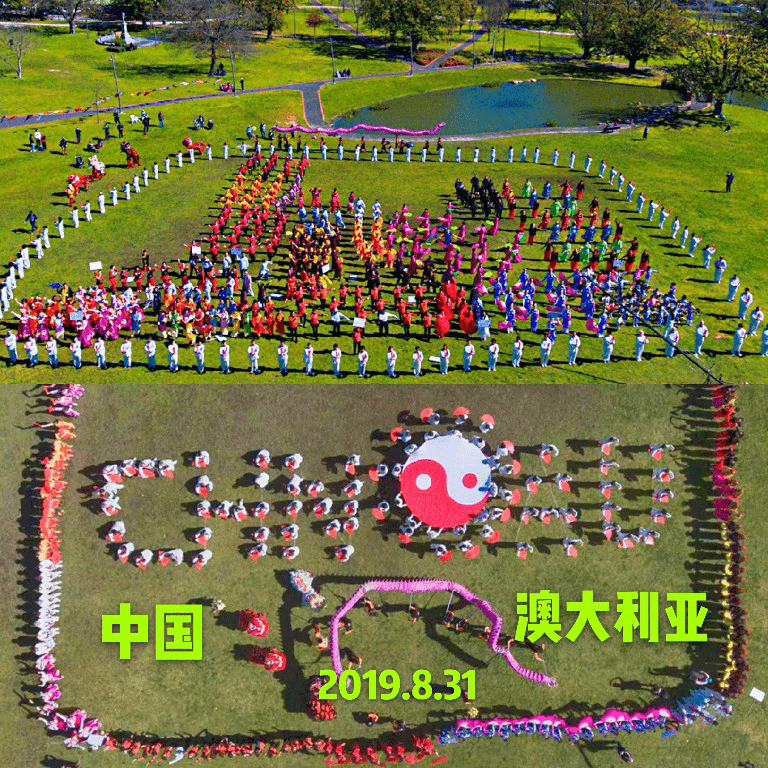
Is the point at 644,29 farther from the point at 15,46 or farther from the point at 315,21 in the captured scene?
the point at 15,46

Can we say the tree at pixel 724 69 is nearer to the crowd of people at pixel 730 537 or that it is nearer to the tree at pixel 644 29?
the tree at pixel 644 29

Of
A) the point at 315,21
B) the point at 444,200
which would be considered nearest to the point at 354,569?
the point at 444,200

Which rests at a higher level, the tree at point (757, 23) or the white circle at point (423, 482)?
the tree at point (757, 23)

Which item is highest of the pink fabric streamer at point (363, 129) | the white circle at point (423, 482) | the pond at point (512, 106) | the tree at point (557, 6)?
the tree at point (557, 6)

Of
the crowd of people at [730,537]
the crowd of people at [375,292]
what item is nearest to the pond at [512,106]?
the crowd of people at [375,292]

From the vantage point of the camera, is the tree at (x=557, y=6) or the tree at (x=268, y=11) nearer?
the tree at (x=268, y=11)

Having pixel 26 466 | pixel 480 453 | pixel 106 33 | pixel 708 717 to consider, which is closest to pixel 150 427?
pixel 26 466

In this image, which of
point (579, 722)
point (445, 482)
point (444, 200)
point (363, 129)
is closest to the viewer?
point (579, 722)

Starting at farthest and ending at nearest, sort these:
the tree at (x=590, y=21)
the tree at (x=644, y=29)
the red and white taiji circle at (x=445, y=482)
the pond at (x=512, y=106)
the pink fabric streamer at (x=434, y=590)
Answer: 1. the tree at (x=590, y=21)
2. the tree at (x=644, y=29)
3. the pond at (x=512, y=106)
4. the red and white taiji circle at (x=445, y=482)
5. the pink fabric streamer at (x=434, y=590)
